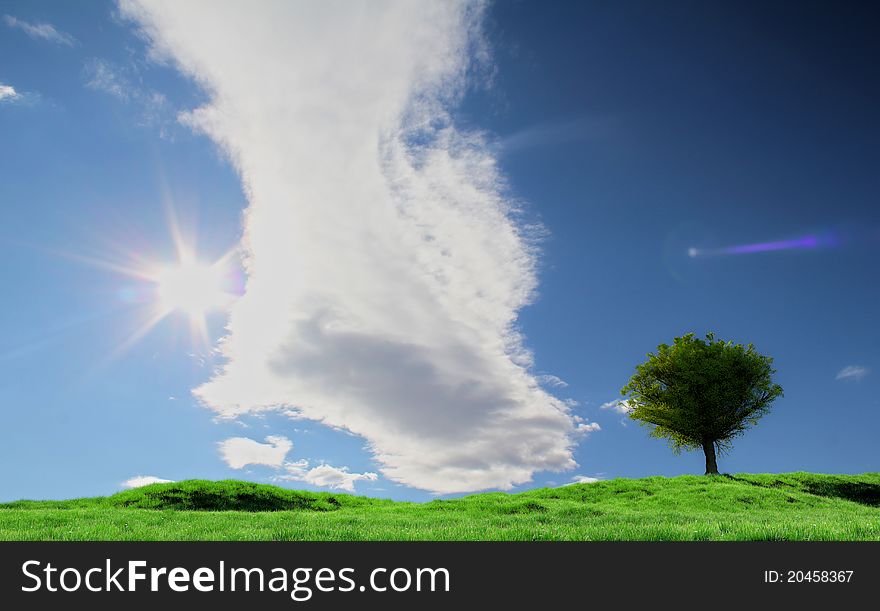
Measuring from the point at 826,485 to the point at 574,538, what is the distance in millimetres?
37662

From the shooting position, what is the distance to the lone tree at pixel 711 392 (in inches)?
1843

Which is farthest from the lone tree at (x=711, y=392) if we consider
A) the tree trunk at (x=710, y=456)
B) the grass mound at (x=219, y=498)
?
the grass mound at (x=219, y=498)

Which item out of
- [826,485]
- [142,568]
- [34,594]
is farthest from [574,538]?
[826,485]

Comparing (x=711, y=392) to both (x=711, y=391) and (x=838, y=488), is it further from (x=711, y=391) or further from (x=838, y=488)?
(x=838, y=488)

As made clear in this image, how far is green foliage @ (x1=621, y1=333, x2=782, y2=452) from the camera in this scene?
46812 mm

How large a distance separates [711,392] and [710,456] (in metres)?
5.60

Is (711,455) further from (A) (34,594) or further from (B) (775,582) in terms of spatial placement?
(A) (34,594)

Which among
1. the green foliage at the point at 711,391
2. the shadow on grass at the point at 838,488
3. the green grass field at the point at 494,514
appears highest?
the green foliage at the point at 711,391

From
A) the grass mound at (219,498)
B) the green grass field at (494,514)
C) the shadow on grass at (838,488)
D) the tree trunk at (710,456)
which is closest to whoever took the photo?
the green grass field at (494,514)

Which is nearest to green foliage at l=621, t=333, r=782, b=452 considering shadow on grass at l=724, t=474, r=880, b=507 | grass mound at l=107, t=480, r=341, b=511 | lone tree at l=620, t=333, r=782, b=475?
lone tree at l=620, t=333, r=782, b=475

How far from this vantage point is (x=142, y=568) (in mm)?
9773

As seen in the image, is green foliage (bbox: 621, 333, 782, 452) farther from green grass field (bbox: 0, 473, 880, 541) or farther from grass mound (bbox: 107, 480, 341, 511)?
grass mound (bbox: 107, 480, 341, 511)

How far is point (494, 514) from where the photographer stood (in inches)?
→ 829

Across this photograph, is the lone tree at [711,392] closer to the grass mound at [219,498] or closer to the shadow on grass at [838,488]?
the shadow on grass at [838,488]
